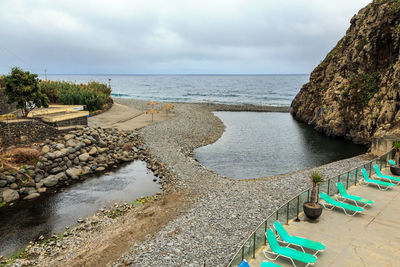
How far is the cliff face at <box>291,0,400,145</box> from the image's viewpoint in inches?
1147

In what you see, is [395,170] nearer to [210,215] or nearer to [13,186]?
[210,215]

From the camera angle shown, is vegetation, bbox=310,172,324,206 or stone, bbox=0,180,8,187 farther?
stone, bbox=0,180,8,187

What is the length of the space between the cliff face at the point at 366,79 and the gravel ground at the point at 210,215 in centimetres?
812

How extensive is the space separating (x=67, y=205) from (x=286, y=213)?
13481mm

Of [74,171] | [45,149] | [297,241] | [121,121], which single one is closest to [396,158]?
[297,241]

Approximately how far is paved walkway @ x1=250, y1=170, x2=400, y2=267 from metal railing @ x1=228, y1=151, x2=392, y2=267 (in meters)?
0.30

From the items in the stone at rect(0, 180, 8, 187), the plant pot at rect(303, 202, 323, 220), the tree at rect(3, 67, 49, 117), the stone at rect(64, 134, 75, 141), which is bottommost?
the stone at rect(0, 180, 8, 187)

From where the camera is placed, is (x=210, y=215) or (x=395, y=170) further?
(x=395, y=170)

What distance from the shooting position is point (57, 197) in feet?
59.3

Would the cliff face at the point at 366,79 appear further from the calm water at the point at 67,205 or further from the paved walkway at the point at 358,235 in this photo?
the calm water at the point at 67,205

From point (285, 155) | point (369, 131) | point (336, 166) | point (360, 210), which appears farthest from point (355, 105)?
point (360, 210)

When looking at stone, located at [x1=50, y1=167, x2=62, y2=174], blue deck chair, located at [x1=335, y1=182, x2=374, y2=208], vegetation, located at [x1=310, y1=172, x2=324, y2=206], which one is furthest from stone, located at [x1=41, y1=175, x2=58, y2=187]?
blue deck chair, located at [x1=335, y1=182, x2=374, y2=208]

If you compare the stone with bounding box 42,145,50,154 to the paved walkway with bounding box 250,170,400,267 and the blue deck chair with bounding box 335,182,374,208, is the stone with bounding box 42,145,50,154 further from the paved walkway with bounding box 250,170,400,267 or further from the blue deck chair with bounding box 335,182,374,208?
the blue deck chair with bounding box 335,182,374,208

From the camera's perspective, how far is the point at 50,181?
19.8 m
